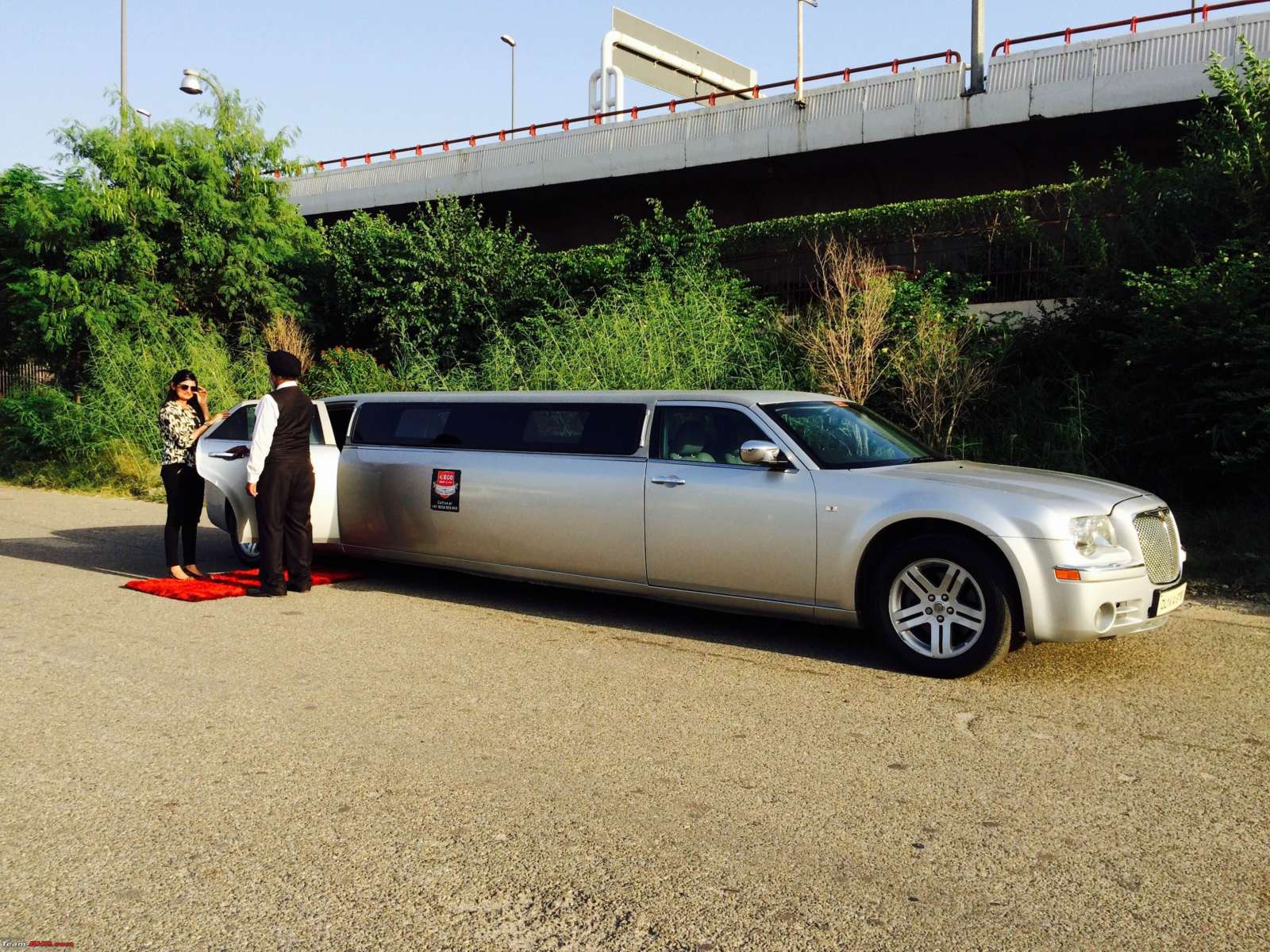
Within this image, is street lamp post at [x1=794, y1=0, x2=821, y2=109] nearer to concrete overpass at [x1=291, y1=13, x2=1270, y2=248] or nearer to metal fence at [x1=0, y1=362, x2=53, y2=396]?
concrete overpass at [x1=291, y1=13, x2=1270, y2=248]

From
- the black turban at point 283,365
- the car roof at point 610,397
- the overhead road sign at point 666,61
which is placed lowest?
the car roof at point 610,397

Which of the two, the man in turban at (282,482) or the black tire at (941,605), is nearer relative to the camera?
the black tire at (941,605)

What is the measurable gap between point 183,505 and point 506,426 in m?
3.03

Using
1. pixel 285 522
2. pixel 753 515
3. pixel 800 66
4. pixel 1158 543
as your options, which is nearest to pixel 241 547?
pixel 285 522

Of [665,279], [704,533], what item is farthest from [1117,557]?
[665,279]

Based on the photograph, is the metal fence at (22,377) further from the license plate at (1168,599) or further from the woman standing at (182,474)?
the license plate at (1168,599)

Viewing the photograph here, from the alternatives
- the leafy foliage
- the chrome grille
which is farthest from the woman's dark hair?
the leafy foliage

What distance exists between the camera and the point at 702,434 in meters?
7.24

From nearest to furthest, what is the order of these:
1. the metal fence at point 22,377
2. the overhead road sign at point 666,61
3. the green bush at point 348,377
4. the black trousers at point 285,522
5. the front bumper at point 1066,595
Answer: the front bumper at point 1066,595, the black trousers at point 285,522, the green bush at point 348,377, the metal fence at point 22,377, the overhead road sign at point 666,61

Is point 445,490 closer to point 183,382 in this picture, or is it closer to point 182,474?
point 182,474

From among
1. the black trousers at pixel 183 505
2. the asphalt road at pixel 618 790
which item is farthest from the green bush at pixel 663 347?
the asphalt road at pixel 618 790

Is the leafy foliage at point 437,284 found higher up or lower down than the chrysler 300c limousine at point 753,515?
higher up

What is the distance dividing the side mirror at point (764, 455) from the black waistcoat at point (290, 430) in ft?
12.3

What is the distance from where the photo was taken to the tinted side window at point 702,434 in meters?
7.10
